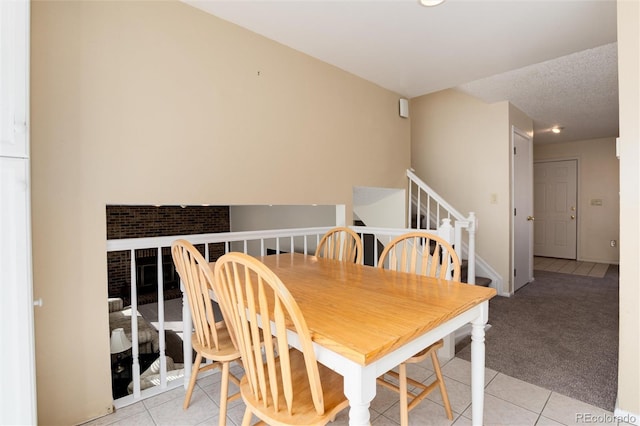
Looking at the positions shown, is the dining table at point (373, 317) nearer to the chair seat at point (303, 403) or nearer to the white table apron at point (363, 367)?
the white table apron at point (363, 367)

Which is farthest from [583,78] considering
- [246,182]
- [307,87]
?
[246,182]

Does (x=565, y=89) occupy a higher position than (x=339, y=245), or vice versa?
(x=565, y=89)

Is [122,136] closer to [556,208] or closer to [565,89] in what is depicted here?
[565,89]

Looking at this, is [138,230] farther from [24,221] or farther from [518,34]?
[518,34]

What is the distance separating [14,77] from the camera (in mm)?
1196

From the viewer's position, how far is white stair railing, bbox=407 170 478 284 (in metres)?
2.67

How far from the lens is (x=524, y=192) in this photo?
445 cm

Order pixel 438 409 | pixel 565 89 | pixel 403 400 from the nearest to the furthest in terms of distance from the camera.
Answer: pixel 403 400 → pixel 438 409 → pixel 565 89

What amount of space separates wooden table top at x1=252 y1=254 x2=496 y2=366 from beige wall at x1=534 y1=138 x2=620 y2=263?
6.15 m

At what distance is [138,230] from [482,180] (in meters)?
5.76

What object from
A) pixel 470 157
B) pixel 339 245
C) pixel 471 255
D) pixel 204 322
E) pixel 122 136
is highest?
pixel 470 157

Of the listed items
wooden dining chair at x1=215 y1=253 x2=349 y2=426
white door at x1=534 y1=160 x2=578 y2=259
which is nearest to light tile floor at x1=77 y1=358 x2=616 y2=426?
wooden dining chair at x1=215 y1=253 x2=349 y2=426

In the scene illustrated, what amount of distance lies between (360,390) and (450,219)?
119 inches

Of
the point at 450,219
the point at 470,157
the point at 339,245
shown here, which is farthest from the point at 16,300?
the point at 470,157
